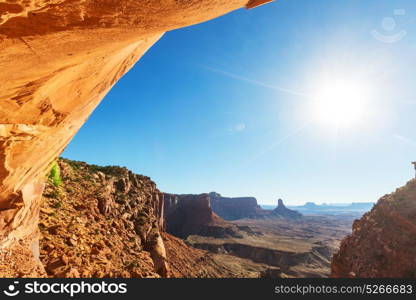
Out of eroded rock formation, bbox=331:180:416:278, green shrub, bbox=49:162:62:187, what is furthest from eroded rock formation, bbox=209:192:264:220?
green shrub, bbox=49:162:62:187

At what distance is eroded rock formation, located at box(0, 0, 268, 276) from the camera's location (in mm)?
2789

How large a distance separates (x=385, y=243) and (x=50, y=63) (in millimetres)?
24671

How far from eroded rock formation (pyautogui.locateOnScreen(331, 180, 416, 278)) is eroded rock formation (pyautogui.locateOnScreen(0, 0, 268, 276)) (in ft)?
70.3

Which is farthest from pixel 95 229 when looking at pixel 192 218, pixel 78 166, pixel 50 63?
pixel 192 218

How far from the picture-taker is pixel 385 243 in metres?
18.5

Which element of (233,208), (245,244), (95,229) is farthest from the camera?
(233,208)

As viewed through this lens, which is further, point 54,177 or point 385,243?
point 385,243

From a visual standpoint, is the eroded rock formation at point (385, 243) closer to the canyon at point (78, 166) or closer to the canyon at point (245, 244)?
the canyon at point (78, 166)

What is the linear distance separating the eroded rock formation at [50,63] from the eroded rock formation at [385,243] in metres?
21.4

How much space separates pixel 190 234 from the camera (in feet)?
286

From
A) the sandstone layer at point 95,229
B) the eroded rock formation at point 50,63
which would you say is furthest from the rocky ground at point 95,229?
the eroded rock formation at point 50,63

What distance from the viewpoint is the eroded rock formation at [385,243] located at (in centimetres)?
1683

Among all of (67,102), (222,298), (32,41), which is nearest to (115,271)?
(222,298)
